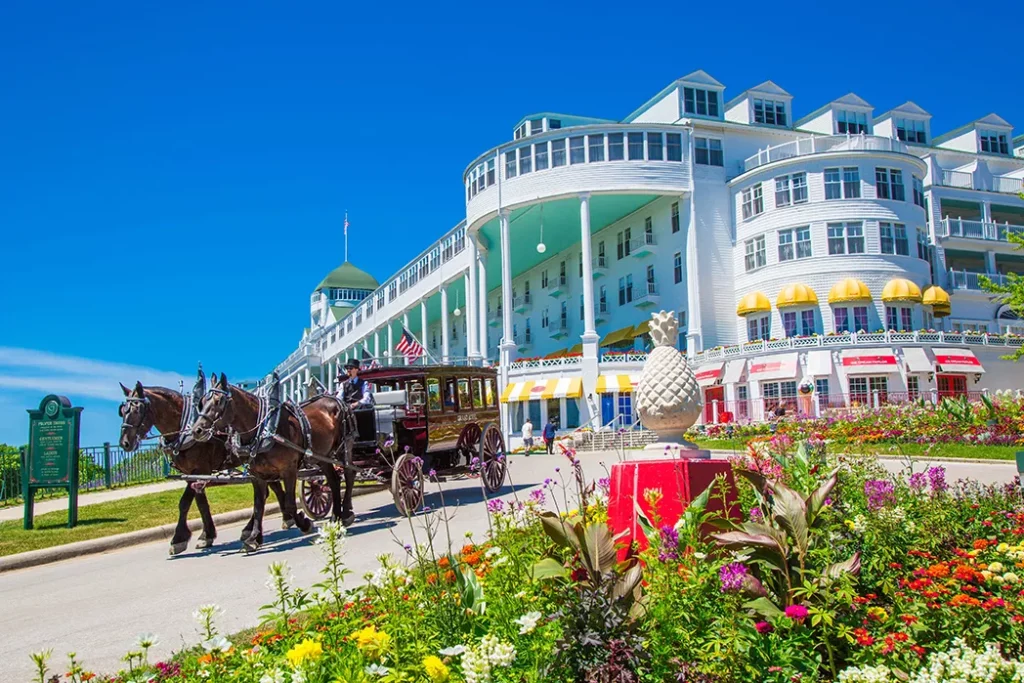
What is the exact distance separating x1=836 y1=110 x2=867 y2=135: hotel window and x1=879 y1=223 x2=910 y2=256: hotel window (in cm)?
1130

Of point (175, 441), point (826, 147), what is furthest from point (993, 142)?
point (175, 441)

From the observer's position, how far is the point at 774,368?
3744 cm

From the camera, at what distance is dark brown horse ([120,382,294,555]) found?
11.2 meters

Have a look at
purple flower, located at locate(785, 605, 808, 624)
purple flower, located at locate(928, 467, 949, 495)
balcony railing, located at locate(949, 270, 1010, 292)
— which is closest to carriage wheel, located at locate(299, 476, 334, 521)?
purple flower, located at locate(928, 467, 949, 495)

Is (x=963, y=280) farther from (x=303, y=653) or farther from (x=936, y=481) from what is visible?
(x=303, y=653)

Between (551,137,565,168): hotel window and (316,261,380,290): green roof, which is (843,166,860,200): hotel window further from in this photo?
(316,261,380,290): green roof

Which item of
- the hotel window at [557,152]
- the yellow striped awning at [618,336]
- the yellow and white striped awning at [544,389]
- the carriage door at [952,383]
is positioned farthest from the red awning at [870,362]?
the hotel window at [557,152]

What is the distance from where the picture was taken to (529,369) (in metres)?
43.9

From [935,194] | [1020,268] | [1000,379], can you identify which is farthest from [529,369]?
[1020,268]

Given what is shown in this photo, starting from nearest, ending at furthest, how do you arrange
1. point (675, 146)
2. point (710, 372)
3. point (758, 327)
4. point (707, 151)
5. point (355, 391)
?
point (355, 391), point (710, 372), point (758, 327), point (675, 146), point (707, 151)

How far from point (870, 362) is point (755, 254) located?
9.43 m

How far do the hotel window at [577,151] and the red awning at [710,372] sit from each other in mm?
13002

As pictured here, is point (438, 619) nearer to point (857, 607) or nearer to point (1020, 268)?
point (857, 607)

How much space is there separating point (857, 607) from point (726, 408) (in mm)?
35347
